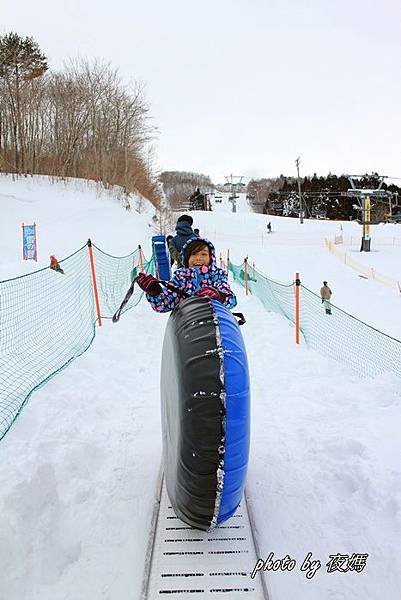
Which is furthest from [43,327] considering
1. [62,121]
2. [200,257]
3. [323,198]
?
[323,198]

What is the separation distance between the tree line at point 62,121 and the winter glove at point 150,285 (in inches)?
1075

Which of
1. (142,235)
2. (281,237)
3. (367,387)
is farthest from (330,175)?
(367,387)

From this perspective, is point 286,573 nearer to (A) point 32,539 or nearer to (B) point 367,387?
(A) point 32,539

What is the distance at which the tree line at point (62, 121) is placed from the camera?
1121 inches

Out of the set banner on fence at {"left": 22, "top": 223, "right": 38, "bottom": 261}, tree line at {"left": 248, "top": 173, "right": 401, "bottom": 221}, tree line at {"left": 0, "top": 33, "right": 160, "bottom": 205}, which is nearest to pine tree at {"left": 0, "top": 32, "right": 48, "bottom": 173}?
tree line at {"left": 0, "top": 33, "right": 160, "bottom": 205}

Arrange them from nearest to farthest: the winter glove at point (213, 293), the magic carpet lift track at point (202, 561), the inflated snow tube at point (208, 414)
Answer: the inflated snow tube at point (208, 414)
the magic carpet lift track at point (202, 561)
the winter glove at point (213, 293)

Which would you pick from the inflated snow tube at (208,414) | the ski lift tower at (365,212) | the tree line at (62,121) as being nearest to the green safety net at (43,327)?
the inflated snow tube at (208,414)

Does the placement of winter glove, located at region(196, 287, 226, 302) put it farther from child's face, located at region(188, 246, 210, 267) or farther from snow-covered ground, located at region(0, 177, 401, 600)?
snow-covered ground, located at region(0, 177, 401, 600)

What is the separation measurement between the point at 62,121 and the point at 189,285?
104 ft

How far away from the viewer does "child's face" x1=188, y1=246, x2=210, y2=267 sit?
11.8 ft

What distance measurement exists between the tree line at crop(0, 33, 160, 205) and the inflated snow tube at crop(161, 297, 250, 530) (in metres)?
28.4

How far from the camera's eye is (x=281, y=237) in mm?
41531

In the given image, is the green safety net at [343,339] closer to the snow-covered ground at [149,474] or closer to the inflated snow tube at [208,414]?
the snow-covered ground at [149,474]

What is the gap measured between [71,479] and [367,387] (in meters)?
3.45
